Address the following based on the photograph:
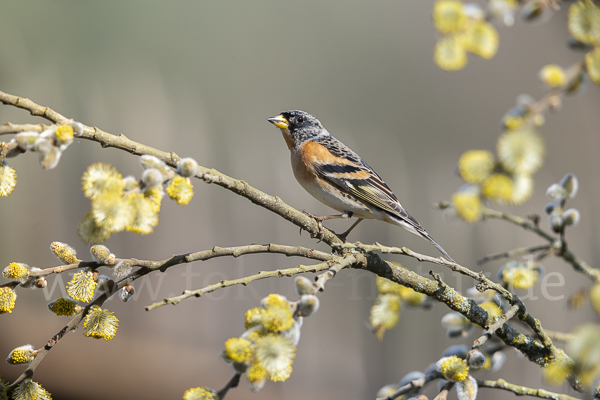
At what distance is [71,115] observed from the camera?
184 cm

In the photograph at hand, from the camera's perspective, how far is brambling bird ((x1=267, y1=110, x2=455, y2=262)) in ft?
4.42

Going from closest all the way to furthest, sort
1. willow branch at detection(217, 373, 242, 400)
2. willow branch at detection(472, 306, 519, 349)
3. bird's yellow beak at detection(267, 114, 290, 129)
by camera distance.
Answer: willow branch at detection(217, 373, 242, 400)
willow branch at detection(472, 306, 519, 349)
bird's yellow beak at detection(267, 114, 290, 129)

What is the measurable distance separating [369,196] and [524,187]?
1002 mm

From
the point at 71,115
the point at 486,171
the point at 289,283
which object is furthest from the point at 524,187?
the point at 71,115

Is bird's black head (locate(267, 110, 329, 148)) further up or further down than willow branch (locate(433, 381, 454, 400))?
further up

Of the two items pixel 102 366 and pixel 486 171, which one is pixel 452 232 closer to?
pixel 102 366

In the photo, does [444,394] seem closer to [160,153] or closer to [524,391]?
[524,391]

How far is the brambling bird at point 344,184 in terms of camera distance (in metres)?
1.35

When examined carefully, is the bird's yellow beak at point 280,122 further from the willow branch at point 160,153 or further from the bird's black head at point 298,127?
the willow branch at point 160,153

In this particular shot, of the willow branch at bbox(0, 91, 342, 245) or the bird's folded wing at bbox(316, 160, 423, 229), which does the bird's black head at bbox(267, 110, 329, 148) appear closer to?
the bird's folded wing at bbox(316, 160, 423, 229)

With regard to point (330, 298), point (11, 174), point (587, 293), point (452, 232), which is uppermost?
point (452, 232)

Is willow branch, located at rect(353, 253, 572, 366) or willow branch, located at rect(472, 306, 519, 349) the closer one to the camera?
willow branch, located at rect(472, 306, 519, 349)

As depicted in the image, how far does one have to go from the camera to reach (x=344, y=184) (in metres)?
1.38

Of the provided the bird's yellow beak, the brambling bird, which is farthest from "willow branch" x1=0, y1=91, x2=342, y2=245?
the bird's yellow beak
